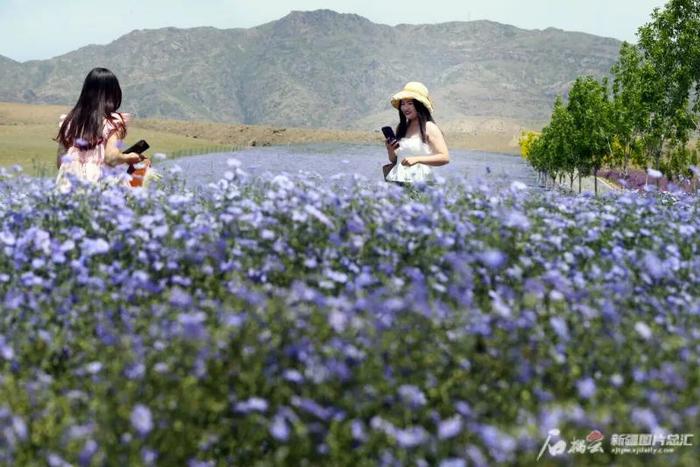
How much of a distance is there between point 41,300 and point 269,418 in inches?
81.2

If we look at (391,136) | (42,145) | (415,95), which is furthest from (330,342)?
(42,145)

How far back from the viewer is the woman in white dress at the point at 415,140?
9.44 meters

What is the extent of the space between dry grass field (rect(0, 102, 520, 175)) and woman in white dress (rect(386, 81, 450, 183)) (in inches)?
834

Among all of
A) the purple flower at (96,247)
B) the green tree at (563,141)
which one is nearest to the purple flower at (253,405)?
the purple flower at (96,247)

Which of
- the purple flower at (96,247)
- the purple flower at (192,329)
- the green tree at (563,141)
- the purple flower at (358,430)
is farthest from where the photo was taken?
the green tree at (563,141)

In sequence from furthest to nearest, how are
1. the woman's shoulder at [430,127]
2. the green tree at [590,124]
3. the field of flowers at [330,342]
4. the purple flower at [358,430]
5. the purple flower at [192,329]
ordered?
1. the green tree at [590,124]
2. the woman's shoulder at [430,127]
3. the purple flower at [192,329]
4. the field of flowers at [330,342]
5. the purple flower at [358,430]

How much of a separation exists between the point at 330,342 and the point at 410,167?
17.7 ft

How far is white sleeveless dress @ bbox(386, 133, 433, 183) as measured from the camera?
31.0ft

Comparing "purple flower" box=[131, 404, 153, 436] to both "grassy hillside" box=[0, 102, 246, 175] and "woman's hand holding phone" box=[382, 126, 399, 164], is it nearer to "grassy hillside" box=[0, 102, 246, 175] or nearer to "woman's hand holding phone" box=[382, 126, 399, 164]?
"woman's hand holding phone" box=[382, 126, 399, 164]

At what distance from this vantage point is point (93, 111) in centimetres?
888

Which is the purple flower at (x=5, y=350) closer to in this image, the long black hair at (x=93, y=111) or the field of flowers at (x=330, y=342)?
the field of flowers at (x=330, y=342)

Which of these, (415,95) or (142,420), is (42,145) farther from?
(142,420)

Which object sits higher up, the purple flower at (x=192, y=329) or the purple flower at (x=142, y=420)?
the purple flower at (x=192, y=329)

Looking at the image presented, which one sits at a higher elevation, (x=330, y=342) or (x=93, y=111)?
(x=93, y=111)
